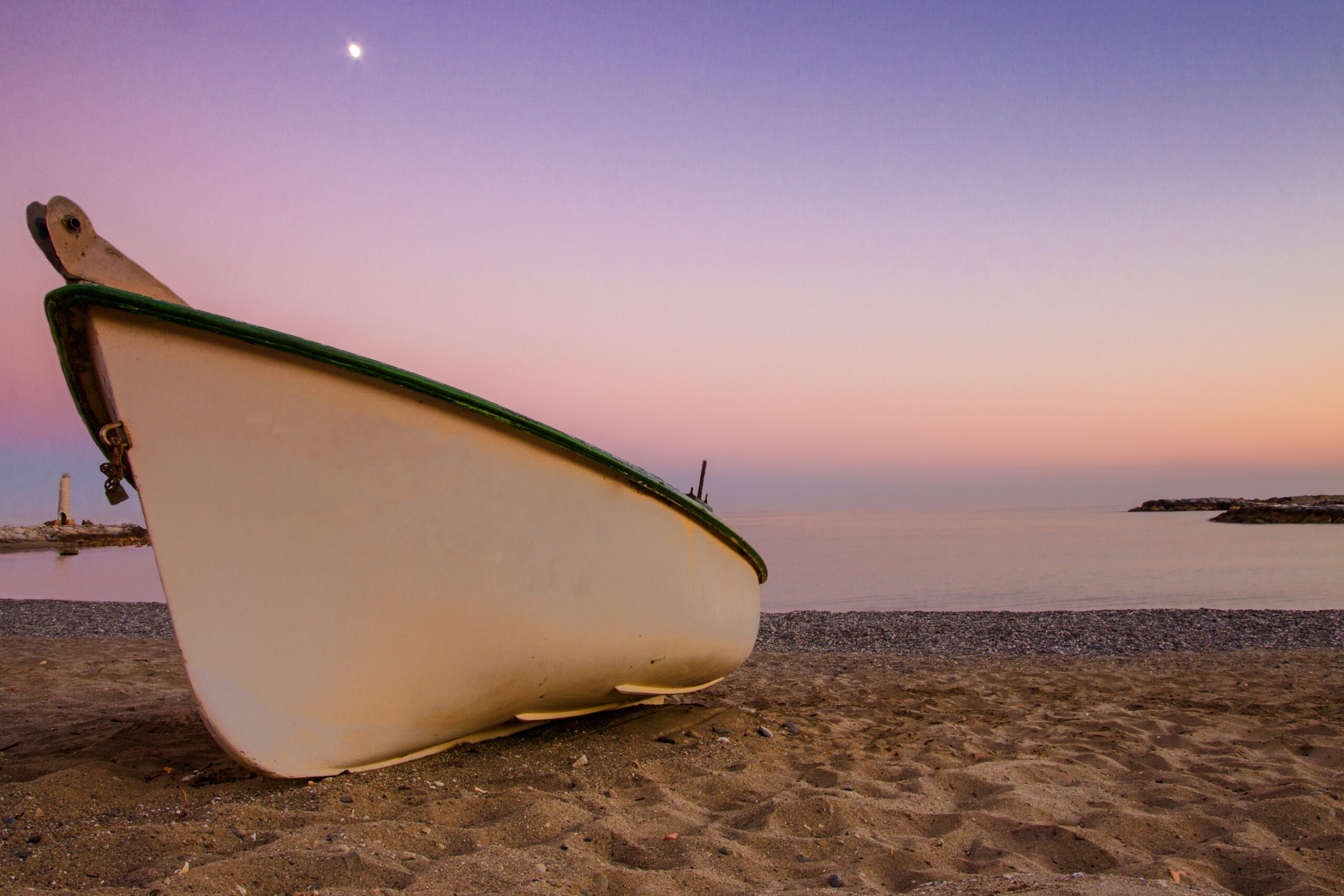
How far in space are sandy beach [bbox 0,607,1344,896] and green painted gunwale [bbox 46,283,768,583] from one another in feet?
4.63

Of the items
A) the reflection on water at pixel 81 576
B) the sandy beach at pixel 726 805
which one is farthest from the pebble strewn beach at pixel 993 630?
the sandy beach at pixel 726 805

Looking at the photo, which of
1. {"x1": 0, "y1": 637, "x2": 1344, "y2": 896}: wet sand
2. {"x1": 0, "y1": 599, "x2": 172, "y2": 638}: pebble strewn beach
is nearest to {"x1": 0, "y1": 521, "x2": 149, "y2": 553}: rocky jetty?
{"x1": 0, "y1": 599, "x2": 172, "y2": 638}: pebble strewn beach

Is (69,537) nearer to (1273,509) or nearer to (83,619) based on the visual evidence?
(83,619)

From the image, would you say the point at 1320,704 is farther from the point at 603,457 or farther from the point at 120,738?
the point at 120,738

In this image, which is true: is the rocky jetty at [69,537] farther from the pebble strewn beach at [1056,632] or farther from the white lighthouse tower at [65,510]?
the pebble strewn beach at [1056,632]

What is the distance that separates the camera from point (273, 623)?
116 inches

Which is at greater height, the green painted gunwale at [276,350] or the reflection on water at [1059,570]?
the green painted gunwale at [276,350]

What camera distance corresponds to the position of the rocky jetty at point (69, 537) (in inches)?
1342

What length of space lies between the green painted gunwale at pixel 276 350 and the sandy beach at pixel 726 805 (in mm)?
1413

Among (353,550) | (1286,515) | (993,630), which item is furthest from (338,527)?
(1286,515)

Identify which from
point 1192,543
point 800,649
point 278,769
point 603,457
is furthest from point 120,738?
point 1192,543

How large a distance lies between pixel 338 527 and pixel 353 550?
11 centimetres

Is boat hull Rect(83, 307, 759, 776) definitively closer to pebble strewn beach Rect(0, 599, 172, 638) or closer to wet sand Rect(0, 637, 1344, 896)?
wet sand Rect(0, 637, 1344, 896)

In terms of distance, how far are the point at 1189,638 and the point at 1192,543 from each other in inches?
922
